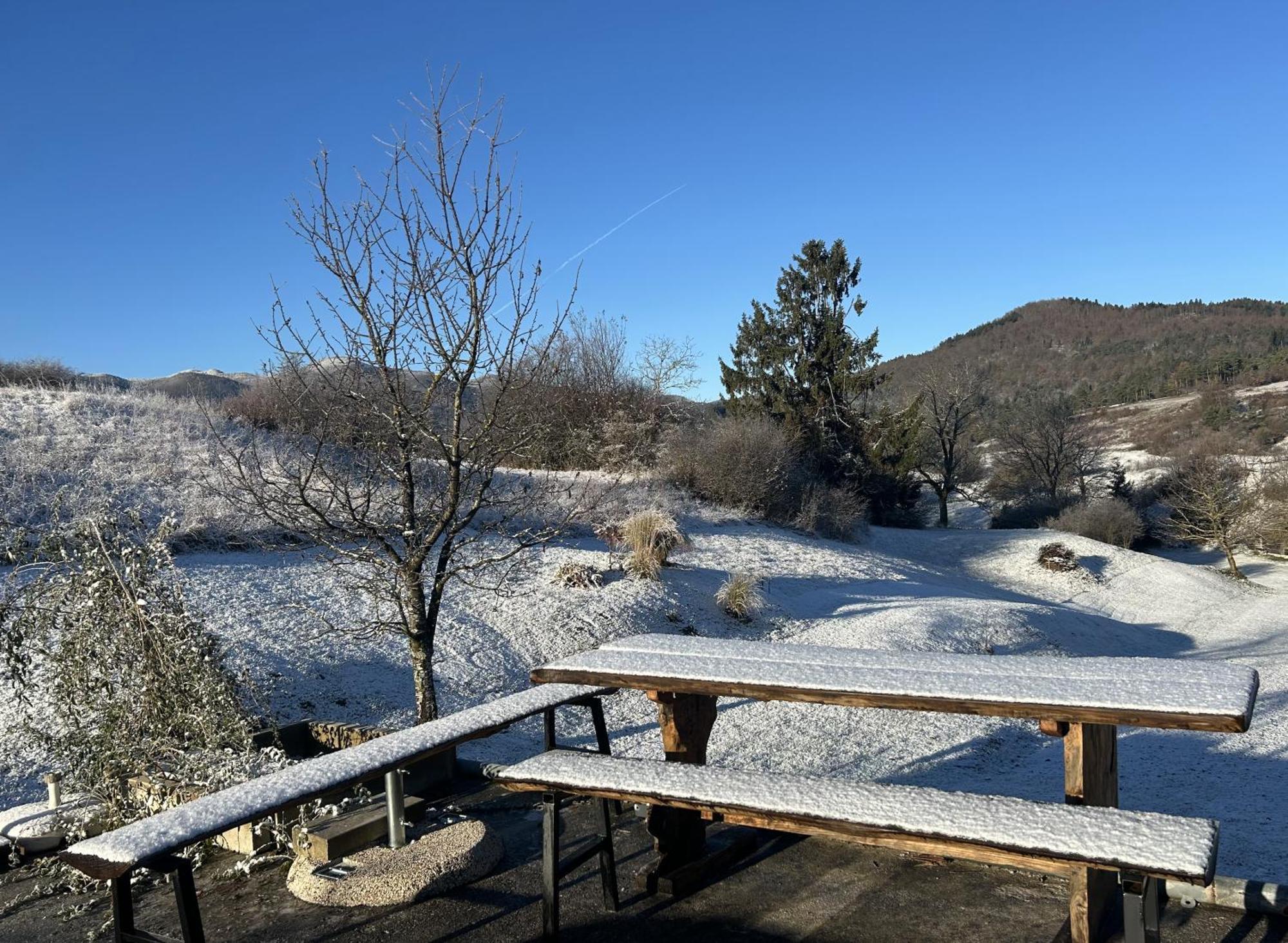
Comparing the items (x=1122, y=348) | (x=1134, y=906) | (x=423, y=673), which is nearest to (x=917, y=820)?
(x=1134, y=906)

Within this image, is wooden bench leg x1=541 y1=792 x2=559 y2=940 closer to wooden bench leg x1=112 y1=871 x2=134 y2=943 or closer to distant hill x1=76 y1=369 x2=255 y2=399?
wooden bench leg x1=112 y1=871 x2=134 y2=943

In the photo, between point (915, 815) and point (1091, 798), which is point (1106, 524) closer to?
point (1091, 798)

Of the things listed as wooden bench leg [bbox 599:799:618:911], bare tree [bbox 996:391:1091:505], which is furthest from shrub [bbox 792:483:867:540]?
wooden bench leg [bbox 599:799:618:911]

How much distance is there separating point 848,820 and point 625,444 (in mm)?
19576

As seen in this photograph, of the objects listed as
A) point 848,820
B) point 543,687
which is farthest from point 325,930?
point 848,820

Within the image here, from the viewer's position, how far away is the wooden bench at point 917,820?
8.68ft

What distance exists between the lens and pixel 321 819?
14.8 ft

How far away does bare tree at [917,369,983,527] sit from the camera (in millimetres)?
34719

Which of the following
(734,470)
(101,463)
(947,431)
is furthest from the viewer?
(947,431)

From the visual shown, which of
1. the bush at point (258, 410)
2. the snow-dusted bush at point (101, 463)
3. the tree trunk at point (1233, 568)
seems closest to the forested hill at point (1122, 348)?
the tree trunk at point (1233, 568)

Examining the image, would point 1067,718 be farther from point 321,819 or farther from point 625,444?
point 625,444

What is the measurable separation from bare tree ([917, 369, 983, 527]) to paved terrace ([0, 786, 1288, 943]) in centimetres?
2986

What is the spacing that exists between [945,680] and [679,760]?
1.40 metres

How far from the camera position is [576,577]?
37.8ft
